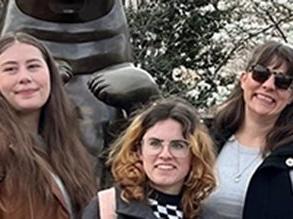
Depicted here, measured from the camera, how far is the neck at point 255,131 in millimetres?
3002

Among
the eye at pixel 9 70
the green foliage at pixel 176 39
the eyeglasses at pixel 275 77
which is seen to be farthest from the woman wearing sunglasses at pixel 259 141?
the green foliage at pixel 176 39

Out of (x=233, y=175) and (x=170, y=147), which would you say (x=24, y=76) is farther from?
(x=233, y=175)

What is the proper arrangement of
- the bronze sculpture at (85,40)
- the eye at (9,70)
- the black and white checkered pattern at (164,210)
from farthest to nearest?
the bronze sculpture at (85,40)
the eye at (9,70)
the black and white checkered pattern at (164,210)

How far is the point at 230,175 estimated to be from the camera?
2.95 metres

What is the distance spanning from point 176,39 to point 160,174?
16.7 ft

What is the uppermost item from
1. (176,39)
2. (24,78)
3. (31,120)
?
(24,78)

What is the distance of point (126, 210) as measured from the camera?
255 cm

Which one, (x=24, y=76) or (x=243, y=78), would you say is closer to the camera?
(x=24, y=76)

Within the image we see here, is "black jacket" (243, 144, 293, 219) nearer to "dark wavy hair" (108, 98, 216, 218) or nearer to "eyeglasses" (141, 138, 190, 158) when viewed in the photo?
"dark wavy hair" (108, 98, 216, 218)

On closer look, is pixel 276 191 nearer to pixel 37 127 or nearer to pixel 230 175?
pixel 230 175

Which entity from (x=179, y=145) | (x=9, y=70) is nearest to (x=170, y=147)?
(x=179, y=145)

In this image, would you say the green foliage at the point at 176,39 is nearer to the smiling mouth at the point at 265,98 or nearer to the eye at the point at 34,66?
the smiling mouth at the point at 265,98

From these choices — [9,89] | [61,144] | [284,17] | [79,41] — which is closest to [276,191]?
[61,144]

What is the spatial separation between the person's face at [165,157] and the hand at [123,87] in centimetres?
107
